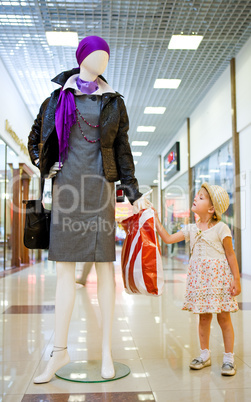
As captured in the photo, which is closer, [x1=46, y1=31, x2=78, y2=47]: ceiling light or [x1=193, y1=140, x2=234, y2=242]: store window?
[x1=46, y1=31, x2=78, y2=47]: ceiling light

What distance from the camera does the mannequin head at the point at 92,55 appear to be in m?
1.96

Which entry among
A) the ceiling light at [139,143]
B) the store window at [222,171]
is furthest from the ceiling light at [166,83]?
the ceiling light at [139,143]

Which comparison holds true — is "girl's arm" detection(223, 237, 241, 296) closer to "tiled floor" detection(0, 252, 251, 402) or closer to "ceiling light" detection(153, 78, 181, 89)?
"tiled floor" detection(0, 252, 251, 402)

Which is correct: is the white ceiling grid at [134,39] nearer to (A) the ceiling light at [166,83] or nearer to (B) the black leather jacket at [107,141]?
(A) the ceiling light at [166,83]

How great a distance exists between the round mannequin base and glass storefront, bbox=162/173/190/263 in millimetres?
9039

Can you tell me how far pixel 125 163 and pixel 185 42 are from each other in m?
5.53

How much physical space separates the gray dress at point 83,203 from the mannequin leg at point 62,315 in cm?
8

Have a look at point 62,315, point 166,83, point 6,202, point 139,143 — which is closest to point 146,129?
point 139,143

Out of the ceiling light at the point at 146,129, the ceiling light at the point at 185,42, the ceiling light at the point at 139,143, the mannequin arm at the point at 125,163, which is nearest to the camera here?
the mannequin arm at the point at 125,163

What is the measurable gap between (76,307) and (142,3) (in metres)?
4.23

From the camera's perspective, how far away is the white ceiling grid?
19.4 feet

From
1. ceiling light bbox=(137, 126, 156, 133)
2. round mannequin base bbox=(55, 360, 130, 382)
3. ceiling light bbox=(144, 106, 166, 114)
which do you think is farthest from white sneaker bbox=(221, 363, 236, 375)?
ceiling light bbox=(137, 126, 156, 133)

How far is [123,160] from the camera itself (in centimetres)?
207

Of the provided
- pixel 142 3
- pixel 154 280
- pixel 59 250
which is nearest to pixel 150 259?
pixel 154 280
